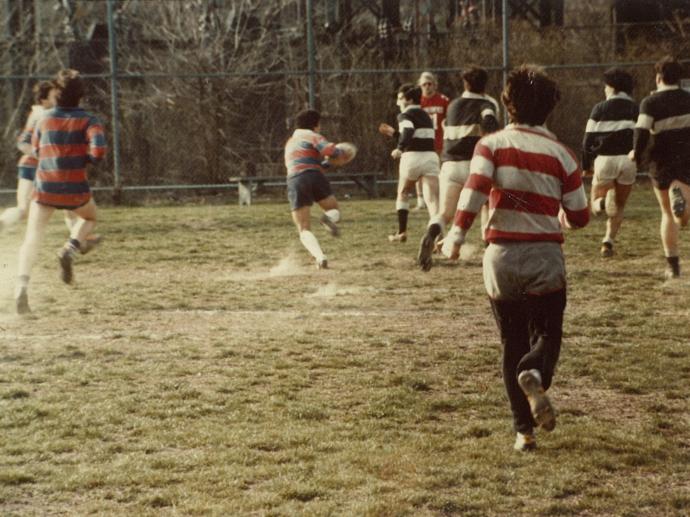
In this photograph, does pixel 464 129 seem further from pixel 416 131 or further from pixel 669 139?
pixel 416 131

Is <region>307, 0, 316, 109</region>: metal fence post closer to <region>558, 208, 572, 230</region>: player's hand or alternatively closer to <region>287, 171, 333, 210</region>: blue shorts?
<region>287, 171, 333, 210</region>: blue shorts

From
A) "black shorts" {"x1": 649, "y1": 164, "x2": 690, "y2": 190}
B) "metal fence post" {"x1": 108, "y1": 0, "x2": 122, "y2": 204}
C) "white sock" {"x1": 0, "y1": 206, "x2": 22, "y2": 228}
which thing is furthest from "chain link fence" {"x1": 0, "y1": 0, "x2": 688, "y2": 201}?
"black shorts" {"x1": 649, "y1": 164, "x2": 690, "y2": 190}

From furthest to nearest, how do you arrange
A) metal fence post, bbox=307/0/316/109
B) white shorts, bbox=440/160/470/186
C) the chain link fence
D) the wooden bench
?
the chain link fence, the wooden bench, metal fence post, bbox=307/0/316/109, white shorts, bbox=440/160/470/186

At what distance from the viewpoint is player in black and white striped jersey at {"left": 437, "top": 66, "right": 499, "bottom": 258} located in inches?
432

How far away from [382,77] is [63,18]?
9.07m

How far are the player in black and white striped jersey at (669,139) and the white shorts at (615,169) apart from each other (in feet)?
3.88

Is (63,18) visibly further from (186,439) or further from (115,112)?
(186,439)

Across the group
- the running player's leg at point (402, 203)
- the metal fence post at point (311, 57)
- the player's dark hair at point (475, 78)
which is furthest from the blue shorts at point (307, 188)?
the metal fence post at point (311, 57)

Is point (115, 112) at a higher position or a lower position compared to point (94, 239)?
higher

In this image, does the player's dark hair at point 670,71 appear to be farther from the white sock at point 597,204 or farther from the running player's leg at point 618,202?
the white sock at point 597,204

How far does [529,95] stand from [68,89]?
17.1 feet

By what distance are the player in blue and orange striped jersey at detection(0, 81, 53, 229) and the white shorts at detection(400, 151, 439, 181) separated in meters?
4.06

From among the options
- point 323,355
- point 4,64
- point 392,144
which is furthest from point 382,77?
point 323,355

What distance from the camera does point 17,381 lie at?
7.01m
